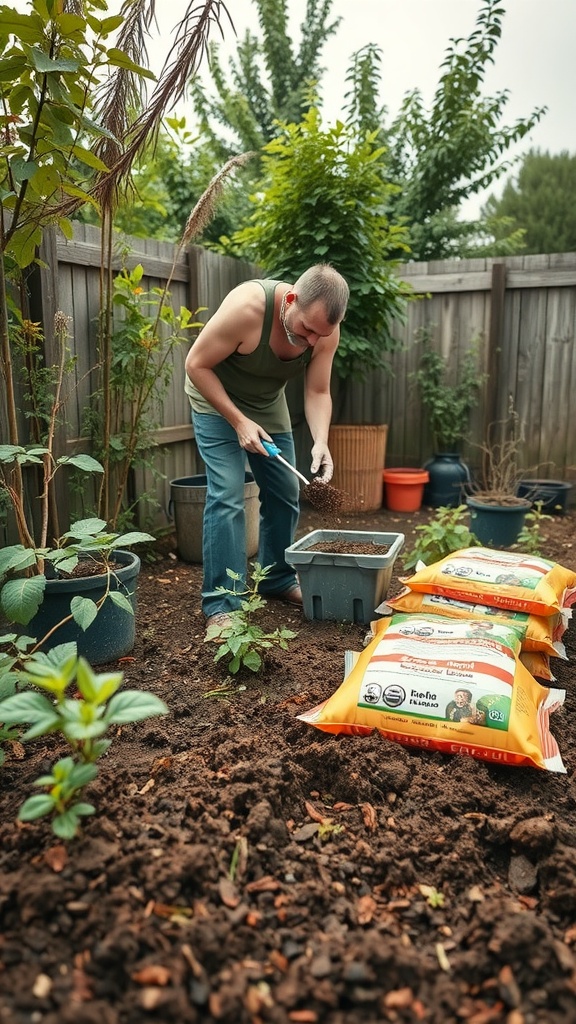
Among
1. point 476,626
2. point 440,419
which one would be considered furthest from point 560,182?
point 476,626

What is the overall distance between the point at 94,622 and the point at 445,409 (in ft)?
13.7

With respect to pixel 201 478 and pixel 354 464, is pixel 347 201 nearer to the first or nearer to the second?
pixel 354 464

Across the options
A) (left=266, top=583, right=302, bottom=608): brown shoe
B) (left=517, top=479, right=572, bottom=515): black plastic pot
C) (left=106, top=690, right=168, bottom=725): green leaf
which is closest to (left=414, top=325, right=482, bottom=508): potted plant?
(left=517, top=479, right=572, bottom=515): black plastic pot

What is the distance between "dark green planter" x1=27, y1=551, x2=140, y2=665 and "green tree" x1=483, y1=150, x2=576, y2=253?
2152 centimetres

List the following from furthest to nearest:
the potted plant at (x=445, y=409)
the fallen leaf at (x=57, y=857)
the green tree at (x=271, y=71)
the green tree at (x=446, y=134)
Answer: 1. the green tree at (x=271, y=71)
2. the green tree at (x=446, y=134)
3. the potted plant at (x=445, y=409)
4. the fallen leaf at (x=57, y=857)

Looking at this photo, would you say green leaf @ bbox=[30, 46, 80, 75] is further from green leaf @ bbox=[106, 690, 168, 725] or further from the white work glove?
the white work glove

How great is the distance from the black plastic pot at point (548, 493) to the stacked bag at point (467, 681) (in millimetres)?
2808

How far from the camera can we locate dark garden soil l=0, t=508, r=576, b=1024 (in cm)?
93

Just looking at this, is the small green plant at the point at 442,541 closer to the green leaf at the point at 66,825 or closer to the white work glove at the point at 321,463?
the white work glove at the point at 321,463

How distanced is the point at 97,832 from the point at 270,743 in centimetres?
62

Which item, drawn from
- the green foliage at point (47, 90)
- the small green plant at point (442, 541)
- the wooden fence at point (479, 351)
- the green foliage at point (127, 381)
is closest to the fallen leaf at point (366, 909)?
the green foliage at point (47, 90)

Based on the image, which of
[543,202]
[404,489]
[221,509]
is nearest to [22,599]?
[221,509]

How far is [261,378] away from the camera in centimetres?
289

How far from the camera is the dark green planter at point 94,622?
218cm
